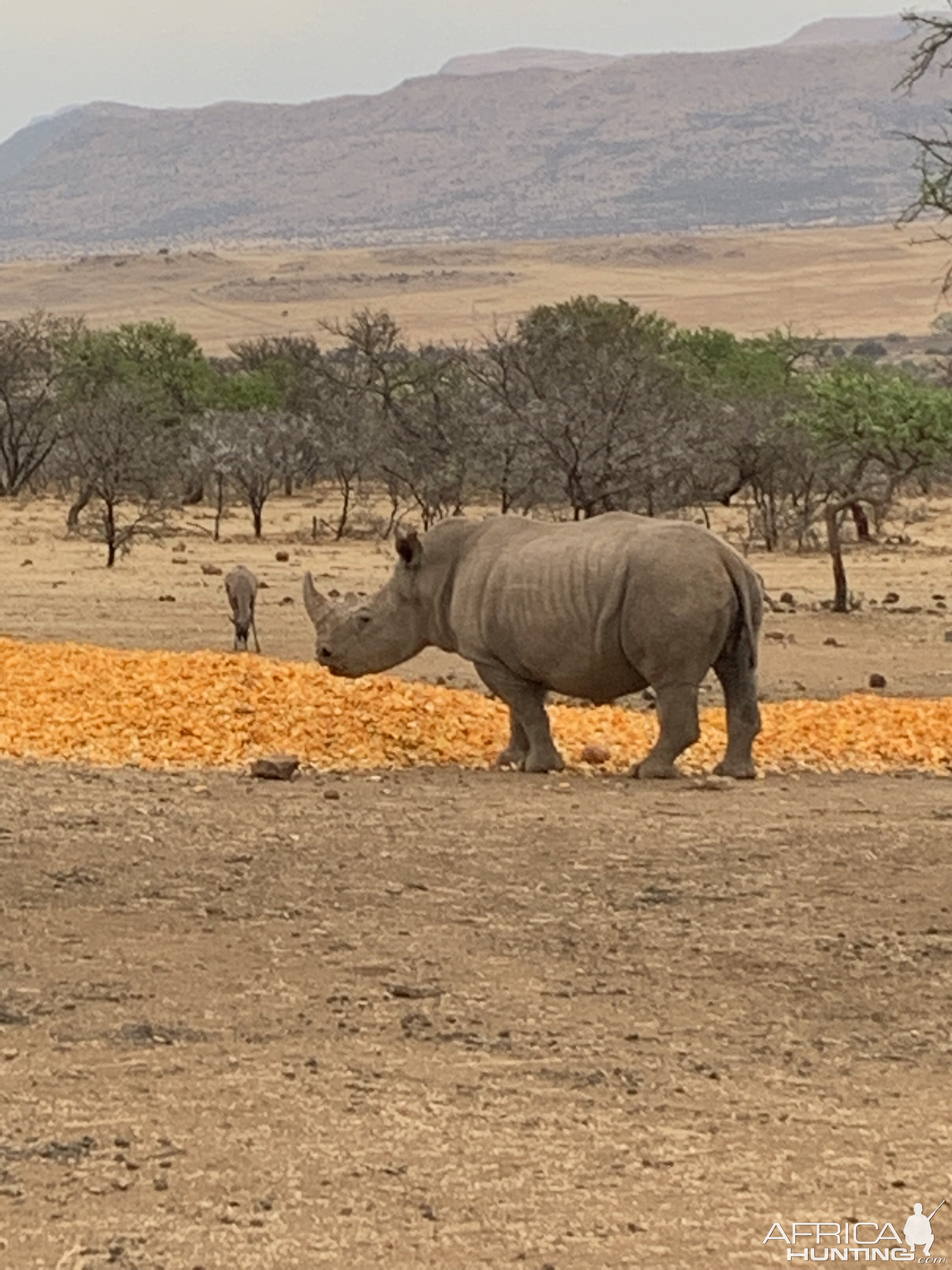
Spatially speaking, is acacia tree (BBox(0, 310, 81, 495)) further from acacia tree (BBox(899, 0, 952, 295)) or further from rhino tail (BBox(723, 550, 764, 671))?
rhino tail (BBox(723, 550, 764, 671))

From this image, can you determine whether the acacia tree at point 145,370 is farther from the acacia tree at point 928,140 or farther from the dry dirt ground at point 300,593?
the acacia tree at point 928,140

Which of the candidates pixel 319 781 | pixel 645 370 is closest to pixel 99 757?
pixel 319 781

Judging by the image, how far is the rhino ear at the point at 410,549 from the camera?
45.4ft

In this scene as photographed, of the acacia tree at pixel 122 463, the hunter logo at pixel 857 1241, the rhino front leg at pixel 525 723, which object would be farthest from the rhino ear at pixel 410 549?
the acacia tree at pixel 122 463

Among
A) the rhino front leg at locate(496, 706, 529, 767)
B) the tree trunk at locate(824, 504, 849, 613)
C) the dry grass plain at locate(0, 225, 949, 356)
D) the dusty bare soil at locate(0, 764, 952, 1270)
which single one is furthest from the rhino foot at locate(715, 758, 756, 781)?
the dry grass plain at locate(0, 225, 949, 356)

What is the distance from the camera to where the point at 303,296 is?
480ft

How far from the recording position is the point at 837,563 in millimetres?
26375

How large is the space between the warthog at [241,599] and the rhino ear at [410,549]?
7324mm

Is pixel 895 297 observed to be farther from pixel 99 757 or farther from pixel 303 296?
pixel 99 757

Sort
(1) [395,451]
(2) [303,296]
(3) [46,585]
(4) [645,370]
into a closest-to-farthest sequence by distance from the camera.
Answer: (3) [46,585], (4) [645,370], (1) [395,451], (2) [303,296]

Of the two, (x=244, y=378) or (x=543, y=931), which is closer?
(x=543, y=931)

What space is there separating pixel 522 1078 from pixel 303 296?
141748 mm

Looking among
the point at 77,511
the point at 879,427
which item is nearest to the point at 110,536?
the point at 77,511

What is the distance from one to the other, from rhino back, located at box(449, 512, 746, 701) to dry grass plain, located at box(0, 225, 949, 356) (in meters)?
100
